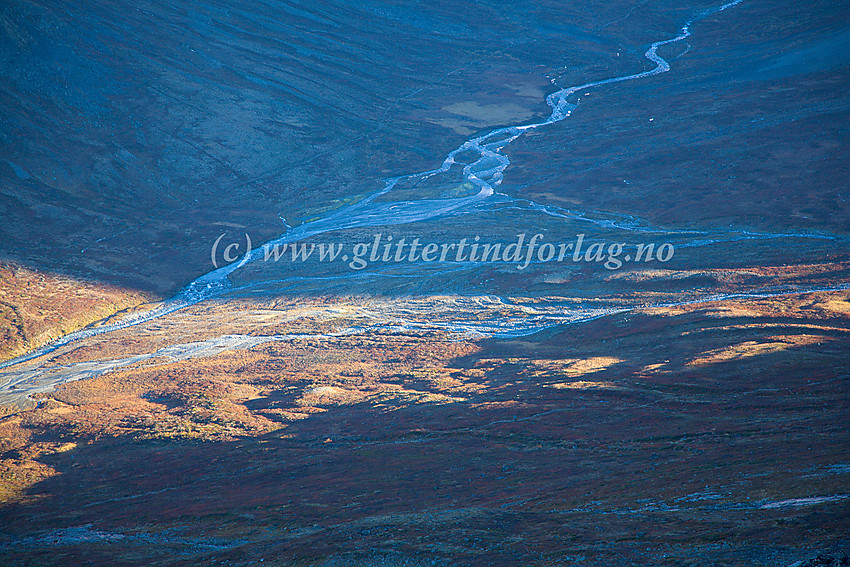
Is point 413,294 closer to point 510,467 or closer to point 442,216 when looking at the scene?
point 442,216

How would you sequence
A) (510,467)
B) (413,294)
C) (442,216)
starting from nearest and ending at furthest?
(510,467) < (413,294) < (442,216)

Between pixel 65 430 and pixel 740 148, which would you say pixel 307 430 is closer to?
pixel 65 430

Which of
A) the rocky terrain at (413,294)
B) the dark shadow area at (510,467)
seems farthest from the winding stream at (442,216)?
the dark shadow area at (510,467)

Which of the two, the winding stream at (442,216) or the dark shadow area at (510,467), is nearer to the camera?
the dark shadow area at (510,467)

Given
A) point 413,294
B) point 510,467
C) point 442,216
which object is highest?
point 442,216

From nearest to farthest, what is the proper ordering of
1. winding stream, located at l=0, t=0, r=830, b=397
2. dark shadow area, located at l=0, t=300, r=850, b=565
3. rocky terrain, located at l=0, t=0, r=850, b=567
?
1. dark shadow area, located at l=0, t=300, r=850, b=565
2. rocky terrain, located at l=0, t=0, r=850, b=567
3. winding stream, located at l=0, t=0, r=830, b=397

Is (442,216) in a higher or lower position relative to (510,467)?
higher

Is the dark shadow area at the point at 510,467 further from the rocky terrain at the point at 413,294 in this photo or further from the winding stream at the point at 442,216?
the winding stream at the point at 442,216

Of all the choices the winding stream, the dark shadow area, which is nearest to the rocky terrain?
the dark shadow area

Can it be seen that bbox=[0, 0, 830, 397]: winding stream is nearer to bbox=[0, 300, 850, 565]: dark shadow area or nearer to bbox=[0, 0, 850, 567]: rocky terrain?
bbox=[0, 0, 850, 567]: rocky terrain

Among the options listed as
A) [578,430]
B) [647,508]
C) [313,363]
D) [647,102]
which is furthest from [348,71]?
[647,508]

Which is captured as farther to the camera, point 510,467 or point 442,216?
point 442,216

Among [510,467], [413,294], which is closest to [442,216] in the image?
[413,294]
